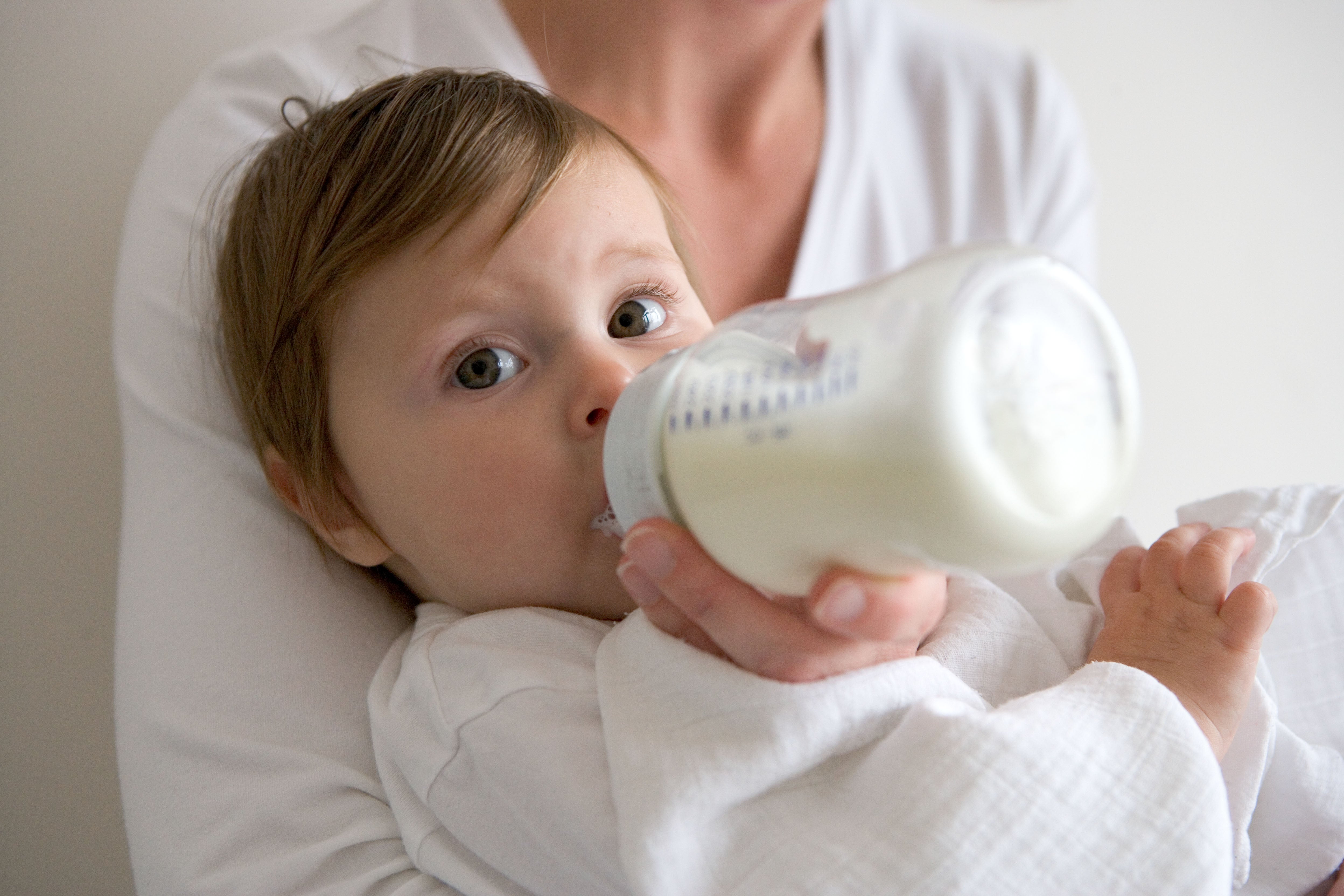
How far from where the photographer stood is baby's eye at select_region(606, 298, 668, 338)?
728mm

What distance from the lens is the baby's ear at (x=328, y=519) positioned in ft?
2.66

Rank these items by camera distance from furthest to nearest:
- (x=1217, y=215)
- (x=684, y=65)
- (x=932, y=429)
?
1. (x=1217, y=215)
2. (x=684, y=65)
3. (x=932, y=429)

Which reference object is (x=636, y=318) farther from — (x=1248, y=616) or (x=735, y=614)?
(x=1248, y=616)

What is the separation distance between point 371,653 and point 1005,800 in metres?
0.52

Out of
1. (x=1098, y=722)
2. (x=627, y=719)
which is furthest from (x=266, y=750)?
(x=1098, y=722)

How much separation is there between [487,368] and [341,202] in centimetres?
19

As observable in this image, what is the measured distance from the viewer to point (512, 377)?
0.69 meters

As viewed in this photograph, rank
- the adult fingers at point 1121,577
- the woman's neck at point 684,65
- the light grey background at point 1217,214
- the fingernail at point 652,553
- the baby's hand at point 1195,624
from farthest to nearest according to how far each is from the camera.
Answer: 1. the light grey background at point 1217,214
2. the woman's neck at point 684,65
3. the adult fingers at point 1121,577
4. the baby's hand at point 1195,624
5. the fingernail at point 652,553

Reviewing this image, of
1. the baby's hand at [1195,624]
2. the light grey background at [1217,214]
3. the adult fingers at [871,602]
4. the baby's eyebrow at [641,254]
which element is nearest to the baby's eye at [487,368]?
the baby's eyebrow at [641,254]

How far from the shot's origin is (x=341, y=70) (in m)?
1.00

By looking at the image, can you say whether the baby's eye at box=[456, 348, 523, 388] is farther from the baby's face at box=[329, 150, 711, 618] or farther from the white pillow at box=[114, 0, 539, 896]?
the white pillow at box=[114, 0, 539, 896]

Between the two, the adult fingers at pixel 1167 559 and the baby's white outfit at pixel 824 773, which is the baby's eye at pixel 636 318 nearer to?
the baby's white outfit at pixel 824 773

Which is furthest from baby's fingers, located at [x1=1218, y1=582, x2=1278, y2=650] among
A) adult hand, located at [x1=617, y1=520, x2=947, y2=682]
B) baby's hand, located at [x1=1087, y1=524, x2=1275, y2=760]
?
adult hand, located at [x1=617, y1=520, x2=947, y2=682]

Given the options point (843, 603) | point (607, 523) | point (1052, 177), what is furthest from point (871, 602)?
point (1052, 177)
